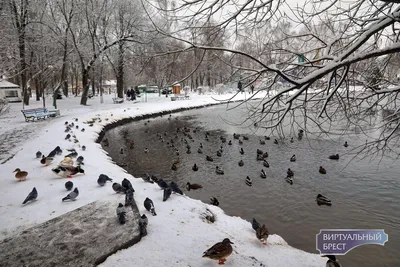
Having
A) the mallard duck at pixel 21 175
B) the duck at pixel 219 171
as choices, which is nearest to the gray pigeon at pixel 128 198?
the mallard duck at pixel 21 175

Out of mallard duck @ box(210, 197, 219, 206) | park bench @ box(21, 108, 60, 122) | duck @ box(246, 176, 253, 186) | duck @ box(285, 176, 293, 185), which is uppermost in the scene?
park bench @ box(21, 108, 60, 122)

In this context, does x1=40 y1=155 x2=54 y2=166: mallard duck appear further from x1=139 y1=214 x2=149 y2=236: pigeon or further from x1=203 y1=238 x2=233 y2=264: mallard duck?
x1=203 y1=238 x2=233 y2=264: mallard duck

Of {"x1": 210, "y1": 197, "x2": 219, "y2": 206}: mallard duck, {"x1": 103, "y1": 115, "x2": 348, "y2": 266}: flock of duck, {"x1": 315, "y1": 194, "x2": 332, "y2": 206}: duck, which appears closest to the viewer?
{"x1": 103, "y1": 115, "x2": 348, "y2": 266}: flock of duck

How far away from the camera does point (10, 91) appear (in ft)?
105

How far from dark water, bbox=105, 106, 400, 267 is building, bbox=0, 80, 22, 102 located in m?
24.1

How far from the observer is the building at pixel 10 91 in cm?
3052

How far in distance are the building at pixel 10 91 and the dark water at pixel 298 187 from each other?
24077mm

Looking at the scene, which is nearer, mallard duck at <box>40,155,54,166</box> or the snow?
the snow

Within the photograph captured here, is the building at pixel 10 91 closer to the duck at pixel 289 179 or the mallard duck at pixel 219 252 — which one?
the duck at pixel 289 179

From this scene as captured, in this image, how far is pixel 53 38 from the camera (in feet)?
90.9

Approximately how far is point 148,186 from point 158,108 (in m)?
22.4

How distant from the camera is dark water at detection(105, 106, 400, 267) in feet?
20.3

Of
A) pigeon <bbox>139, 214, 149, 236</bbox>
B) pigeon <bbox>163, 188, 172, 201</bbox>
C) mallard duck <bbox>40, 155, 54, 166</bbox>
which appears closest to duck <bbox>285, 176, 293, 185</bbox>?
pigeon <bbox>163, 188, 172, 201</bbox>

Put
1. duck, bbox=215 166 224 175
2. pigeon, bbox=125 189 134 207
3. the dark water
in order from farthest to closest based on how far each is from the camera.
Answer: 1. duck, bbox=215 166 224 175
2. the dark water
3. pigeon, bbox=125 189 134 207
